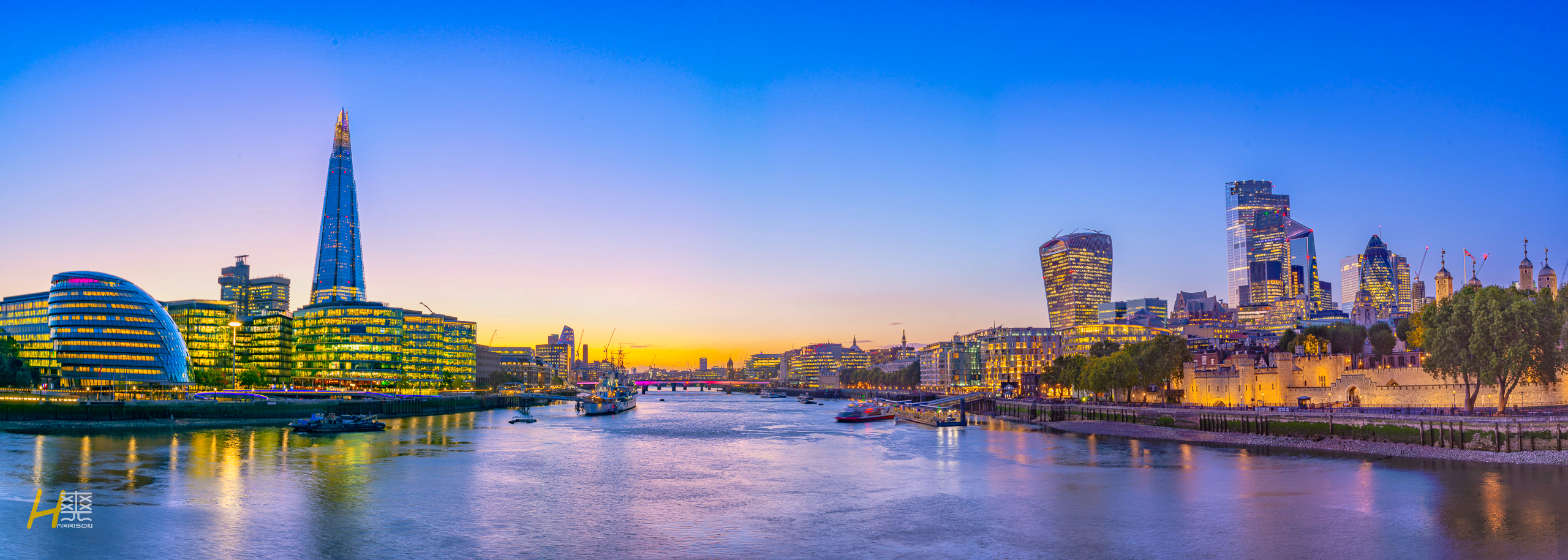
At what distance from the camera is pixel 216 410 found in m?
120

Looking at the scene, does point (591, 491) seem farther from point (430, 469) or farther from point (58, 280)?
point (58, 280)

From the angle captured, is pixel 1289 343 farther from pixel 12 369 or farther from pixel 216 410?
pixel 12 369

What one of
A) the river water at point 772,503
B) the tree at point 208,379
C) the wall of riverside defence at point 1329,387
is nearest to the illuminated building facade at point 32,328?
the tree at point 208,379

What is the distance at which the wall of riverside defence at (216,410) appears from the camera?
105938 mm

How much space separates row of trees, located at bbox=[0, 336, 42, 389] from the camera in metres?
120

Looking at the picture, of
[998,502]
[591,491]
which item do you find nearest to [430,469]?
[591,491]

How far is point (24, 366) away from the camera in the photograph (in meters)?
141

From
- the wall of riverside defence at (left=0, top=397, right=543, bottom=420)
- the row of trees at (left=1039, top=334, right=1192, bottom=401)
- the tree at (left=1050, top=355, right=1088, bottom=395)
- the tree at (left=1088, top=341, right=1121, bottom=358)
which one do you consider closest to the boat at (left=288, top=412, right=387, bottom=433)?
the wall of riverside defence at (left=0, top=397, right=543, bottom=420)

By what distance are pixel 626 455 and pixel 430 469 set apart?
18.3 m

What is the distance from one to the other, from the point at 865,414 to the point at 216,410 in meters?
88.2

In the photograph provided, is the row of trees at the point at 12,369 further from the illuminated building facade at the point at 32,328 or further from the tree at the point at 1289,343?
the tree at the point at 1289,343

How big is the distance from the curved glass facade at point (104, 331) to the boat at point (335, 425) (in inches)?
2535

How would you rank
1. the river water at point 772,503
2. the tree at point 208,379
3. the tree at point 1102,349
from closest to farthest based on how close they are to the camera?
the river water at point 772,503, the tree at point 1102,349, the tree at point 208,379

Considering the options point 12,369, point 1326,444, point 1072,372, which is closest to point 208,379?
point 12,369
